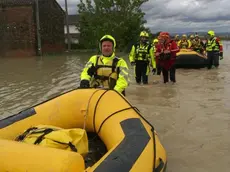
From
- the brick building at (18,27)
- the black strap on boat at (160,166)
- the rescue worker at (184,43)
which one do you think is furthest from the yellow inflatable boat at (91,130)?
the brick building at (18,27)

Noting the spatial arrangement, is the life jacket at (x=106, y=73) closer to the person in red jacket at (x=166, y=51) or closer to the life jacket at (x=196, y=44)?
the person in red jacket at (x=166, y=51)

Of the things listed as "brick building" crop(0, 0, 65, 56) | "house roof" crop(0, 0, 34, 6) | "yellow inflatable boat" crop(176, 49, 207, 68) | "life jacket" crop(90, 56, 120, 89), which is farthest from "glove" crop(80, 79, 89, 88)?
"house roof" crop(0, 0, 34, 6)

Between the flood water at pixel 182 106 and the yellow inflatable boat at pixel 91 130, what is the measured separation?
2.62 ft

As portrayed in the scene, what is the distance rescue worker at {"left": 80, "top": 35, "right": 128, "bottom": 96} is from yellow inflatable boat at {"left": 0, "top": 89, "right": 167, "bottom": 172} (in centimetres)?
84

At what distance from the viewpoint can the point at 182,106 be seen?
712 centimetres

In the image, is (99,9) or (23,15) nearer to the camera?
(23,15)

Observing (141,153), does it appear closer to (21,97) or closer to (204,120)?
(204,120)

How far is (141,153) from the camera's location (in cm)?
312

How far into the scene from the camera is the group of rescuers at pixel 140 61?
503 cm

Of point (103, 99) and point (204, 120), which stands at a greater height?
point (103, 99)

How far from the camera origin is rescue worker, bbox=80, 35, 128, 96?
5008 millimetres

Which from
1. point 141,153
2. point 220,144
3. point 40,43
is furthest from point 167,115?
point 40,43

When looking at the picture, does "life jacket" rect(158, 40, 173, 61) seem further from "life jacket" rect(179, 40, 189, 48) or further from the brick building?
the brick building

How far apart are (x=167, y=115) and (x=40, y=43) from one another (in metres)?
19.2
